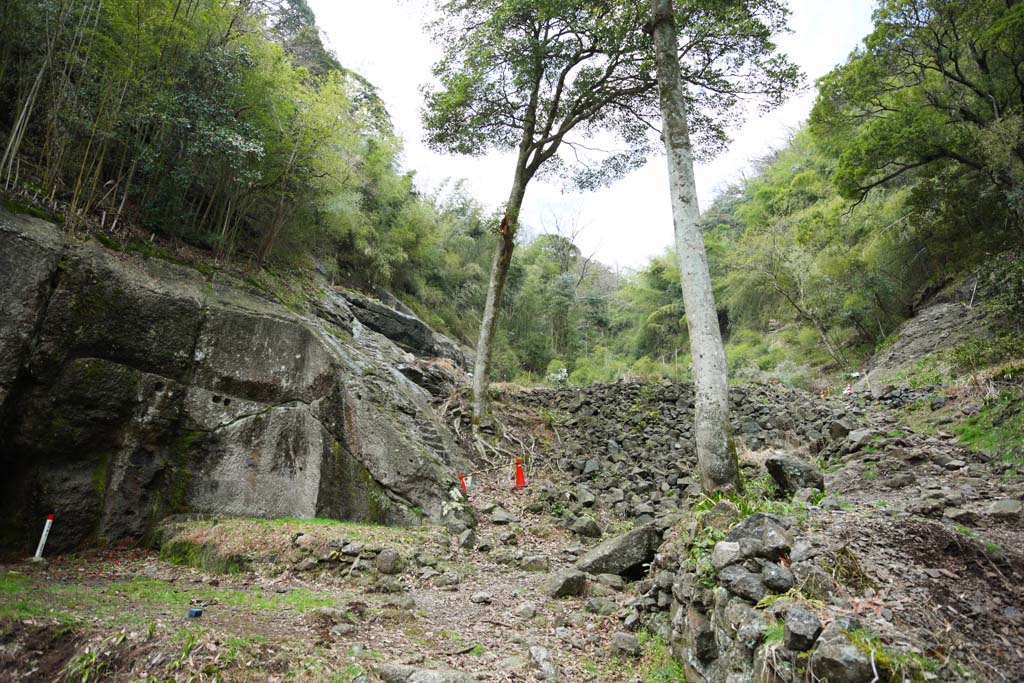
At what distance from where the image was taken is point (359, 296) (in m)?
12.7

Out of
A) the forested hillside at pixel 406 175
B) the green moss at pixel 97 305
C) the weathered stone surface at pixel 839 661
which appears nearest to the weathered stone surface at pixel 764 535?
the weathered stone surface at pixel 839 661

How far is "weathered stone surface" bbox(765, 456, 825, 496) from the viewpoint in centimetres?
445

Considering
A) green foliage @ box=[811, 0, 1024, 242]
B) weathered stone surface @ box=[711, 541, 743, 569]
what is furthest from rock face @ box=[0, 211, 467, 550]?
green foliage @ box=[811, 0, 1024, 242]

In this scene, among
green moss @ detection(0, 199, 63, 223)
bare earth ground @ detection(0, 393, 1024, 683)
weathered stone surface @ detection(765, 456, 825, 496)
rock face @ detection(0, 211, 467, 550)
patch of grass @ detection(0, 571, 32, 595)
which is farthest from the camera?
green moss @ detection(0, 199, 63, 223)

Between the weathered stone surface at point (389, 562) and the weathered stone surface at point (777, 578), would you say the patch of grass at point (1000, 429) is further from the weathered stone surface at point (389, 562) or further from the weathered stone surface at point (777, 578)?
the weathered stone surface at point (389, 562)

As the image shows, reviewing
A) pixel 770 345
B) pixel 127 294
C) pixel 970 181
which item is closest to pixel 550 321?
pixel 770 345

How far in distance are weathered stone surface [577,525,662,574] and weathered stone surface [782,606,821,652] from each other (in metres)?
3.00

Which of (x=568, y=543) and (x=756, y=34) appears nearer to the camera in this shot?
(x=568, y=543)

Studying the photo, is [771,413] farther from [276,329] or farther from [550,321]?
[550,321]

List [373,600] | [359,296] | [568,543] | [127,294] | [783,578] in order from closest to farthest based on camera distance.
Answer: [783,578], [373,600], [127,294], [568,543], [359,296]

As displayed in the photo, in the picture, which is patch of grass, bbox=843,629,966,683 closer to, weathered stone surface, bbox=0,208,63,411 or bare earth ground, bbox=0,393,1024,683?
bare earth ground, bbox=0,393,1024,683

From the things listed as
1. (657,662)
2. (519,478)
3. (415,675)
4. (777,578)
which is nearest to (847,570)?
(777,578)

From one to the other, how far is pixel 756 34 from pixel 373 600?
993 centimetres

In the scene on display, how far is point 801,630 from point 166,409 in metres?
6.96
